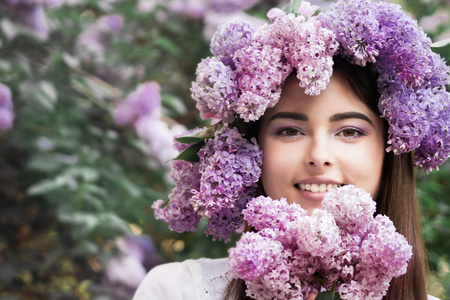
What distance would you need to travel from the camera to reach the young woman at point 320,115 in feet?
4.97

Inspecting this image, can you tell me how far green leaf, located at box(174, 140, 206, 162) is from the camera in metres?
1.69

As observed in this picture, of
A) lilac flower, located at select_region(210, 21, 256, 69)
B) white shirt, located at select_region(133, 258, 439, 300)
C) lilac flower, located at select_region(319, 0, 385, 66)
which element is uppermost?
lilac flower, located at select_region(319, 0, 385, 66)

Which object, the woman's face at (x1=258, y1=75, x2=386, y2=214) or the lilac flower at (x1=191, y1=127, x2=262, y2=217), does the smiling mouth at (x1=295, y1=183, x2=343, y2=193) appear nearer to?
the woman's face at (x1=258, y1=75, x2=386, y2=214)

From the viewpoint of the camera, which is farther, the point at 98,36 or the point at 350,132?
the point at 98,36

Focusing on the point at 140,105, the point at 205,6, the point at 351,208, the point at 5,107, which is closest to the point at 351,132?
the point at 351,208

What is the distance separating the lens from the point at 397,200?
5.44ft

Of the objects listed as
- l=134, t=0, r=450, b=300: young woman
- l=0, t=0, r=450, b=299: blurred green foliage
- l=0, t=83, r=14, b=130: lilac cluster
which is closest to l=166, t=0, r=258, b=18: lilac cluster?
l=0, t=0, r=450, b=299: blurred green foliage

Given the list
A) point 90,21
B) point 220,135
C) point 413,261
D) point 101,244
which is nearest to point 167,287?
point 220,135

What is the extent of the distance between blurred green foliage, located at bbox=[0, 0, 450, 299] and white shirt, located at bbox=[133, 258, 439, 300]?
0.62 metres

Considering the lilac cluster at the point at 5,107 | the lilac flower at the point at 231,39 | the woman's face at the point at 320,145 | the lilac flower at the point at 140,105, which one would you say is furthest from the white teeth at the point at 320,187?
the lilac cluster at the point at 5,107

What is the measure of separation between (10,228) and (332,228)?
5.89 feet

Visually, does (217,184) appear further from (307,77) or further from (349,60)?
(349,60)

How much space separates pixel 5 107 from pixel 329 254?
1580 mm

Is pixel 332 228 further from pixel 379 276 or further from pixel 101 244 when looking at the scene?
pixel 101 244
